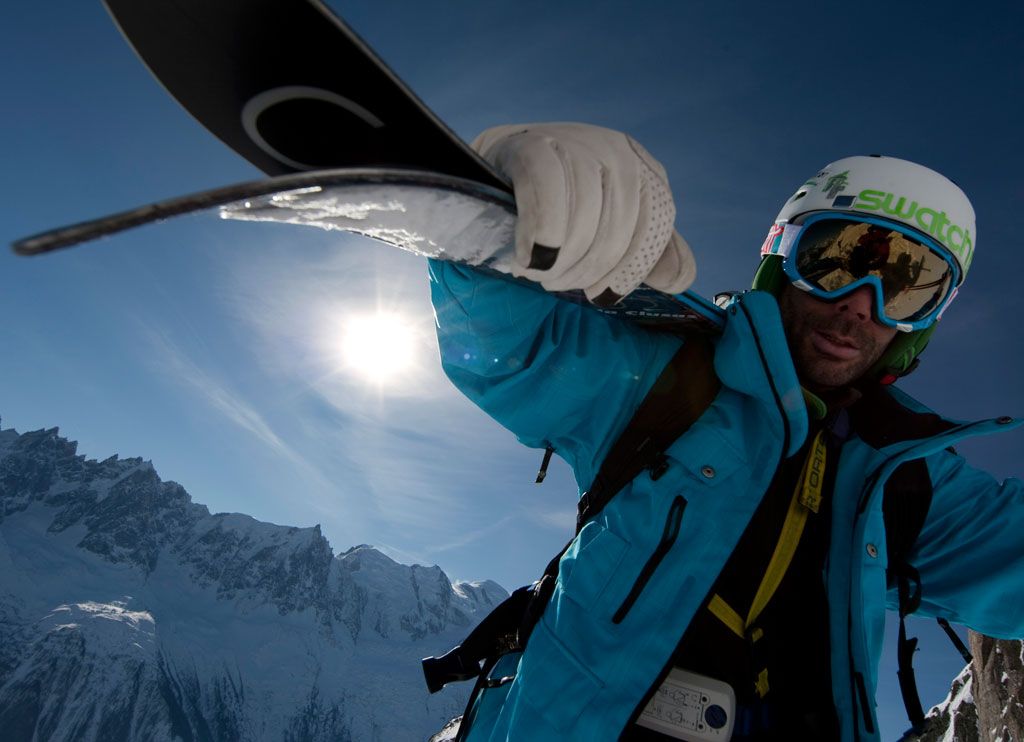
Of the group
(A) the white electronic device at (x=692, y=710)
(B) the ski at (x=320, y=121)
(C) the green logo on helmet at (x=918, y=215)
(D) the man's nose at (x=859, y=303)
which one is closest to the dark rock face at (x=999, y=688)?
(C) the green logo on helmet at (x=918, y=215)

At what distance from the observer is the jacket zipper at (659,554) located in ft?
7.28

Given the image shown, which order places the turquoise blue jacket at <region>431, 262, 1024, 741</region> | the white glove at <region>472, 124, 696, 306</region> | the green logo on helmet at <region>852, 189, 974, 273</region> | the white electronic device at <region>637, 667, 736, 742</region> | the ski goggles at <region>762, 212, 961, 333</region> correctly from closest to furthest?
1. the white glove at <region>472, 124, 696, 306</region>
2. the turquoise blue jacket at <region>431, 262, 1024, 741</region>
3. the white electronic device at <region>637, 667, 736, 742</region>
4. the ski goggles at <region>762, 212, 961, 333</region>
5. the green logo on helmet at <region>852, 189, 974, 273</region>

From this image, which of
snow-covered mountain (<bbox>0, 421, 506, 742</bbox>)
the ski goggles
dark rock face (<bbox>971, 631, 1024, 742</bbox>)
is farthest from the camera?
snow-covered mountain (<bbox>0, 421, 506, 742</bbox>)

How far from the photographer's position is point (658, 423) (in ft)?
8.61

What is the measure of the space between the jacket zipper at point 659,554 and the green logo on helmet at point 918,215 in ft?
8.60

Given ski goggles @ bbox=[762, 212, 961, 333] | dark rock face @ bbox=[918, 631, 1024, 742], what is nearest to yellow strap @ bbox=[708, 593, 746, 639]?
ski goggles @ bbox=[762, 212, 961, 333]

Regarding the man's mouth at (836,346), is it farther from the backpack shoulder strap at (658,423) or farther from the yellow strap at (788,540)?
the backpack shoulder strap at (658,423)

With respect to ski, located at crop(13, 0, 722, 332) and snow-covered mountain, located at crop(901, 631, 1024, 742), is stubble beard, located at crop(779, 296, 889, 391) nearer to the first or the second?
ski, located at crop(13, 0, 722, 332)

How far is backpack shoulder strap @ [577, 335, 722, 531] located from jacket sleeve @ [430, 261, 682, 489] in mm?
95

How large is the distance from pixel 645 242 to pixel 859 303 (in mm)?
2516

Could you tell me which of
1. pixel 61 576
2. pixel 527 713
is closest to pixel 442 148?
pixel 527 713

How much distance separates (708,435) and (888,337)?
186 cm

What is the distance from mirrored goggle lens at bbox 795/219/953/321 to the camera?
3.48 metres

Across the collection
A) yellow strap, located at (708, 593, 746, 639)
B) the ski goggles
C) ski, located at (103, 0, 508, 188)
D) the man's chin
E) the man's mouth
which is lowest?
yellow strap, located at (708, 593, 746, 639)
